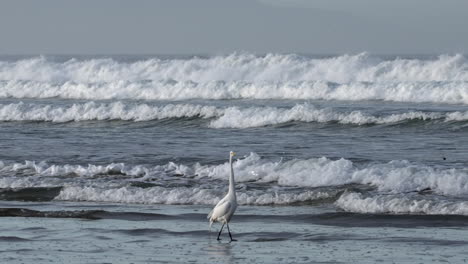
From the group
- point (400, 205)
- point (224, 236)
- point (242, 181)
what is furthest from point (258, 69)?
point (224, 236)

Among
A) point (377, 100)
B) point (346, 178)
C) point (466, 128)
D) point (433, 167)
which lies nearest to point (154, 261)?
point (346, 178)

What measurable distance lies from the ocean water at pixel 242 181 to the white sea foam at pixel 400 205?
26 millimetres

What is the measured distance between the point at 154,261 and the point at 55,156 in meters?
11.1

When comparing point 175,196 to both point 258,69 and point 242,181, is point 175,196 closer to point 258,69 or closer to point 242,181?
point 242,181

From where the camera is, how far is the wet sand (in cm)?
1130

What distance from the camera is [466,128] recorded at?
27172 mm

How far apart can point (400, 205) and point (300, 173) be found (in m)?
3.19

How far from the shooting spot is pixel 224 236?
1300 centimetres

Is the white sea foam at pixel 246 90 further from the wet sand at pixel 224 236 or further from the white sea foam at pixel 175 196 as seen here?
the wet sand at pixel 224 236

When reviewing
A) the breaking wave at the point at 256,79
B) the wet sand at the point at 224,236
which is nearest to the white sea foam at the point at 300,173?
the wet sand at the point at 224,236

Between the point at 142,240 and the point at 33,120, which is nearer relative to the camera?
the point at 142,240

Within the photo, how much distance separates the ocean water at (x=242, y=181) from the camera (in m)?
12.1

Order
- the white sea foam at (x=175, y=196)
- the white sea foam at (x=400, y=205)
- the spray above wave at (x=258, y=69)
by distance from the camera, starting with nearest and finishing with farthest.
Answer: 1. the white sea foam at (x=400, y=205)
2. the white sea foam at (x=175, y=196)
3. the spray above wave at (x=258, y=69)

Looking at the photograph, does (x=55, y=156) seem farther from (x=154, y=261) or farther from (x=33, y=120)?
(x=33, y=120)
